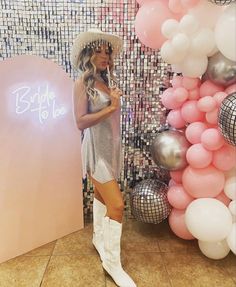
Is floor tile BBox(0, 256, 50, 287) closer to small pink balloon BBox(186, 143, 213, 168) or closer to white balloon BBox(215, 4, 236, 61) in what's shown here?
small pink balloon BBox(186, 143, 213, 168)

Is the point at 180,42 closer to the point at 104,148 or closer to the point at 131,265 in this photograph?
the point at 104,148

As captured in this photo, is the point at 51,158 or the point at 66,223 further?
the point at 66,223

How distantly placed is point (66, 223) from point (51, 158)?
563mm

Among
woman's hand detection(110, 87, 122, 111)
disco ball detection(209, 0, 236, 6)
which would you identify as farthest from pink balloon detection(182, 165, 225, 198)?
disco ball detection(209, 0, 236, 6)

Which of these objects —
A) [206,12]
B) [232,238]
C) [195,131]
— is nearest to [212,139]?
[195,131]

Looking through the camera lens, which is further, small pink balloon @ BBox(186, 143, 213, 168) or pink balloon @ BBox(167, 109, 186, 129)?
pink balloon @ BBox(167, 109, 186, 129)

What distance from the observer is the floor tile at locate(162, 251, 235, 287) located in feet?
5.77

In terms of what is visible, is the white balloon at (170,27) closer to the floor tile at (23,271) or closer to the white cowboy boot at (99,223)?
the white cowboy boot at (99,223)

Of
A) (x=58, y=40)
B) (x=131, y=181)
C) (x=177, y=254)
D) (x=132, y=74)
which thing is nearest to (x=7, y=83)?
(x=58, y=40)

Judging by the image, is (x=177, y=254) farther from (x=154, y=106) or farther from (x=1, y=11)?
(x=1, y=11)

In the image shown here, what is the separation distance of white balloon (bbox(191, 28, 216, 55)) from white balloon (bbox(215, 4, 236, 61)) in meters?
0.05

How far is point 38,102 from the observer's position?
1.86 meters

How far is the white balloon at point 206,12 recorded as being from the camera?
61.5 inches

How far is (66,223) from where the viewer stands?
223cm
